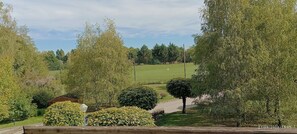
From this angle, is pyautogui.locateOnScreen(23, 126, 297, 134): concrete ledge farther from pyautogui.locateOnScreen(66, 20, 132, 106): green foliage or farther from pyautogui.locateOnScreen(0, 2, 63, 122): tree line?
pyautogui.locateOnScreen(0, 2, 63, 122): tree line

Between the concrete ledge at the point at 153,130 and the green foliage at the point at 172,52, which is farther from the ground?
the green foliage at the point at 172,52

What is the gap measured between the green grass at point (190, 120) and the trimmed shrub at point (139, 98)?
148 centimetres

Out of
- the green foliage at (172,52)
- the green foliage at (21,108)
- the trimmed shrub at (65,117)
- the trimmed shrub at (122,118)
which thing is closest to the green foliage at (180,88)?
the green foliage at (21,108)

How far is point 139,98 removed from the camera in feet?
70.2

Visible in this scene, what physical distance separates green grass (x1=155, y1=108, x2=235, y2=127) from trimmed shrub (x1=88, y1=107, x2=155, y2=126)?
12.3m

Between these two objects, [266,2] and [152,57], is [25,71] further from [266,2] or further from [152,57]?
[152,57]

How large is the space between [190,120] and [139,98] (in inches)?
142

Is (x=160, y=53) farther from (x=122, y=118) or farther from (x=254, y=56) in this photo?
(x=122, y=118)

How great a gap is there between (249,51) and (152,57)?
83.7 metres

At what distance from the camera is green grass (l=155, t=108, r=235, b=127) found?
20078mm

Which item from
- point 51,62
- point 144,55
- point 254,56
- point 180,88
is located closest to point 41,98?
point 180,88

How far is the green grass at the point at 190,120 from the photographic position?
20078 mm

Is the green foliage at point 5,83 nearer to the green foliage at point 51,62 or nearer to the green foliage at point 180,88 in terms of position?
the green foliage at point 180,88

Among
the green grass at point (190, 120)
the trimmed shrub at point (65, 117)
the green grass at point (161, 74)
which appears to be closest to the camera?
the trimmed shrub at point (65, 117)
